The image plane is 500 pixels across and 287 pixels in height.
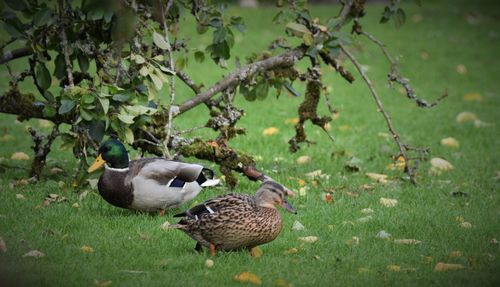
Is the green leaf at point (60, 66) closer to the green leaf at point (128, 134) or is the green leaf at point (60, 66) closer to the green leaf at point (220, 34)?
the green leaf at point (128, 134)

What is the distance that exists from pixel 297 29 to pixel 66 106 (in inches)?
92.5

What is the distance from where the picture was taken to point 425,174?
29.3 feet

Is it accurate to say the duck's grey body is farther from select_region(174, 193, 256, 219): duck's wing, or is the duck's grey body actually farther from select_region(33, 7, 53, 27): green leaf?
select_region(33, 7, 53, 27): green leaf

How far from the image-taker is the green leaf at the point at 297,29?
307 inches

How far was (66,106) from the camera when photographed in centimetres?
665

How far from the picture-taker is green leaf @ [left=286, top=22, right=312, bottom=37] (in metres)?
7.79

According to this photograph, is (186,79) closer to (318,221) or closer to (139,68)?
(139,68)

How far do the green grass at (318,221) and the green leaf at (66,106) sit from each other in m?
0.82

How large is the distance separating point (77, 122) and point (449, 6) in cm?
1761

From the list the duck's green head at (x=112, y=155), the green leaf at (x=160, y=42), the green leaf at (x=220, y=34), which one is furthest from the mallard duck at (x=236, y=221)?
the green leaf at (x=220, y=34)

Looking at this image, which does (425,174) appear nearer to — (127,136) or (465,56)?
(127,136)

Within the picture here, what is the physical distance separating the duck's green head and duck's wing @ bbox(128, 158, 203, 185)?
100 millimetres

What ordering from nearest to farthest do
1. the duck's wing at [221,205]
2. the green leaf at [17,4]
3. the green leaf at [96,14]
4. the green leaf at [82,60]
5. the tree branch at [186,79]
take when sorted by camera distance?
the duck's wing at [221,205], the green leaf at [96,14], the green leaf at [17,4], the green leaf at [82,60], the tree branch at [186,79]

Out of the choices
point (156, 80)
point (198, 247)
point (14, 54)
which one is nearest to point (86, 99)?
point (156, 80)
